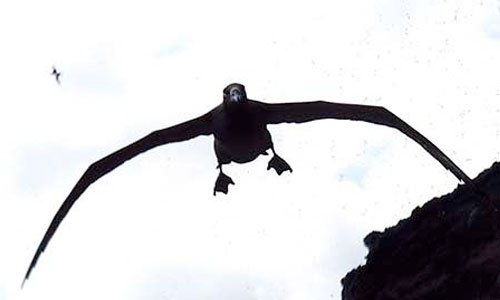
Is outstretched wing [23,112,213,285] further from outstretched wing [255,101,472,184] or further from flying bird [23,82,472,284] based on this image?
outstretched wing [255,101,472,184]

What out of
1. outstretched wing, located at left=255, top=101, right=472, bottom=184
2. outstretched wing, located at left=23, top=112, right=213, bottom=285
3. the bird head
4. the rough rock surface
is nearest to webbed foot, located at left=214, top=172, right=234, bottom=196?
outstretched wing, located at left=23, top=112, right=213, bottom=285

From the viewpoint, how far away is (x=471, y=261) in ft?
200

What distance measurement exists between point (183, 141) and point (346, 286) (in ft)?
186

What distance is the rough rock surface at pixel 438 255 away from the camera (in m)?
60.1

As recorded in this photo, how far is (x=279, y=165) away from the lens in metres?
16.2

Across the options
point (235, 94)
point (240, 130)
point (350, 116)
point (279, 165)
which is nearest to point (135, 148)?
point (240, 130)

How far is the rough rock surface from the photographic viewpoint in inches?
2365

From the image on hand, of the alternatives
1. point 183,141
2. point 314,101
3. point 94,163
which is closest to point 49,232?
point 94,163

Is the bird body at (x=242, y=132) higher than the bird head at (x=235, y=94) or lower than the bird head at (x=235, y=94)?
lower

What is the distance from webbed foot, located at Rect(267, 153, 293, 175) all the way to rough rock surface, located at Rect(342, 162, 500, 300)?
42246 millimetres

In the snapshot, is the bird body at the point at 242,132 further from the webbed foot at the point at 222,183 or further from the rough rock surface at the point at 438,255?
the rough rock surface at the point at 438,255

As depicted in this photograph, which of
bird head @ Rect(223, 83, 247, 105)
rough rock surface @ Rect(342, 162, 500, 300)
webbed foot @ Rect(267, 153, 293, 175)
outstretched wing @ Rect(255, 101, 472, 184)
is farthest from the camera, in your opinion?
rough rock surface @ Rect(342, 162, 500, 300)

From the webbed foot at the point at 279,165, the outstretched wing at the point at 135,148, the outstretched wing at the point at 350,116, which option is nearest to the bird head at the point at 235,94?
the outstretched wing at the point at 350,116

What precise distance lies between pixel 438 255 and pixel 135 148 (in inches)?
2049
